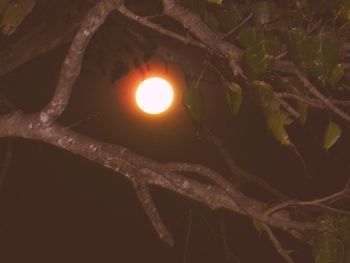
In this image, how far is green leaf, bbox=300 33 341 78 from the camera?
5.09ft

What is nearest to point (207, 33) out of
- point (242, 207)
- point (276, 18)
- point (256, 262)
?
point (276, 18)

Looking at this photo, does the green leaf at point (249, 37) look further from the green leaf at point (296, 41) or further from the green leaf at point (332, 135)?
the green leaf at point (332, 135)

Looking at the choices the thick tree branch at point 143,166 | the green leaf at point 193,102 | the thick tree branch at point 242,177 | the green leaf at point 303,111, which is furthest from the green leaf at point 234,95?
the thick tree branch at point 242,177

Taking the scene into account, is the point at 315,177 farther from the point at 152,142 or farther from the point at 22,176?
the point at 22,176

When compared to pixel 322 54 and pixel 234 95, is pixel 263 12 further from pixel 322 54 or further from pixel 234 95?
pixel 322 54

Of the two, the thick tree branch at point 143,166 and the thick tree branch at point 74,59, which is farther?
the thick tree branch at point 143,166

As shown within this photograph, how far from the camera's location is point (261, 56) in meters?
1.66

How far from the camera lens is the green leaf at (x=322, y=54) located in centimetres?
155

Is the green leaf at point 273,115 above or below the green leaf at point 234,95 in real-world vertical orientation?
below

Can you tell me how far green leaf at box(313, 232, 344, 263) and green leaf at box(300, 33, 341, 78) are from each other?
27.2 inches

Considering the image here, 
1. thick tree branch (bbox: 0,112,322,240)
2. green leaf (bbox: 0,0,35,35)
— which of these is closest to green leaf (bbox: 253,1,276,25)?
thick tree branch (bbox: 0,112,322,240)

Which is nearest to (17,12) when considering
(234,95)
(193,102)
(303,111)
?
(193,102)

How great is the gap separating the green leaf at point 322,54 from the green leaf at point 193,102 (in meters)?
0.45

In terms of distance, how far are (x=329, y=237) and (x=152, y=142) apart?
6035mm
